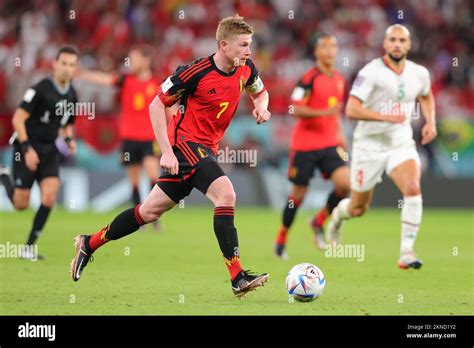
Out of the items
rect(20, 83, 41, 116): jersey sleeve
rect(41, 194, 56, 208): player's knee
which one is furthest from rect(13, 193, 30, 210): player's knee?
rect(20, 83, 41, 116): jersey sleeve

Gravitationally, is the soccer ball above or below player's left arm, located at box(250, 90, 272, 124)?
below

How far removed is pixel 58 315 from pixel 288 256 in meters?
5.21

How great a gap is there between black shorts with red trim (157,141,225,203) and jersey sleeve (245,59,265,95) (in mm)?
748

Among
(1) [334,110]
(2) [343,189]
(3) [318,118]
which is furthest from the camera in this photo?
(3) [318,118]

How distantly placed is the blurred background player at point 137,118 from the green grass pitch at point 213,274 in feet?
3.52

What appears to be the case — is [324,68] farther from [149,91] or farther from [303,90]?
[149,91]

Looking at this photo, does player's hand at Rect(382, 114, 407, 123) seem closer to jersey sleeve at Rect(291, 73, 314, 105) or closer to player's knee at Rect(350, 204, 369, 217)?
player's knee at Rect(350, 204, 369, 217)

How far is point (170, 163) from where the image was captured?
822 cm

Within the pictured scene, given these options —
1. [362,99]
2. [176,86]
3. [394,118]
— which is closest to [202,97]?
[176,86]

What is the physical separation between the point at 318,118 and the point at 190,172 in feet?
15.1

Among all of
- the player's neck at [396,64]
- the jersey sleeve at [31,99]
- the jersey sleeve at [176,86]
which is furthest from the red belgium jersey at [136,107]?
the jersey sleeve at [176,86]

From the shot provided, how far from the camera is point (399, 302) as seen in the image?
8.48 meters

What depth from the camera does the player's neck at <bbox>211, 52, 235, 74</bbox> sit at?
8555 millimetres

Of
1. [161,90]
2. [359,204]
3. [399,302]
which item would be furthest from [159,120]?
[359,204]
